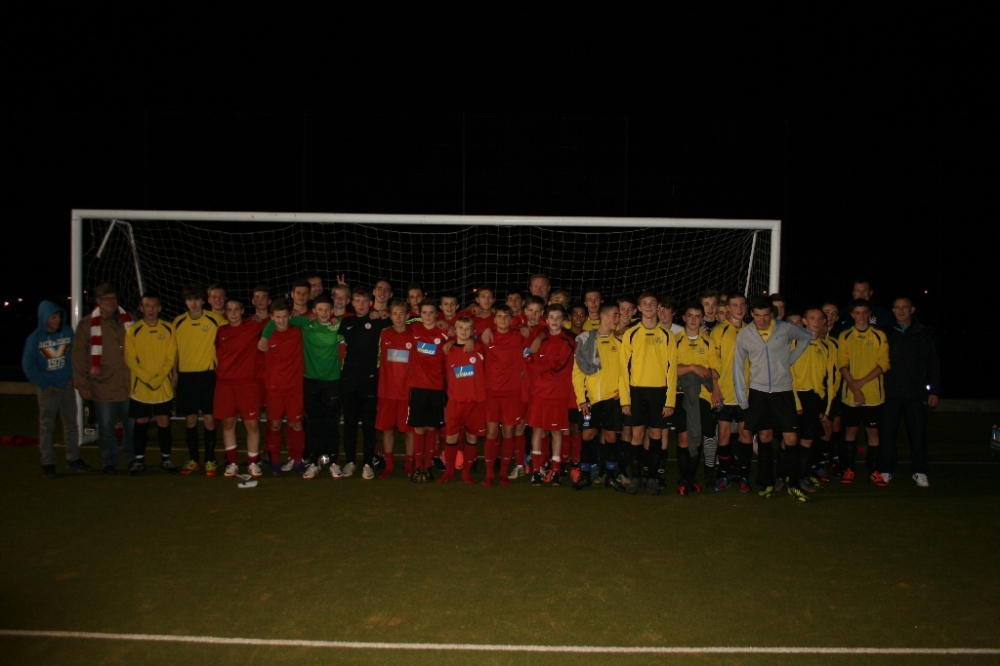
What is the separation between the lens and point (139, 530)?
504 cm

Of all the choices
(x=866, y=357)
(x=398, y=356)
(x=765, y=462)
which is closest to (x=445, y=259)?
(x=398, y=356)

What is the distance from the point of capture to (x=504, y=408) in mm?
6555

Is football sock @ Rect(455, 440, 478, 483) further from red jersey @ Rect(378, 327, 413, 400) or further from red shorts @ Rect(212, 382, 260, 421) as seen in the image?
red shorts @ Rect(212, 382, 260, 421)

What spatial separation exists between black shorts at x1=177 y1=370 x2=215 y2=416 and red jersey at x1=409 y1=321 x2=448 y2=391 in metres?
1.96

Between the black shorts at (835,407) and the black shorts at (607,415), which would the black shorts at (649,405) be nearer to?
the black shorts at (607,415)

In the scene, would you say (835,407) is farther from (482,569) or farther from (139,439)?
(139,439)

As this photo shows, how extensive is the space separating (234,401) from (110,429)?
1221 millimetres

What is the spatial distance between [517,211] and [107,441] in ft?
35.6

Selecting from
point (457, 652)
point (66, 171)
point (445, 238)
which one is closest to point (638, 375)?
point (457, 652)

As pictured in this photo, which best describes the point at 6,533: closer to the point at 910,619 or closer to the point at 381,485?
the point at 381,485

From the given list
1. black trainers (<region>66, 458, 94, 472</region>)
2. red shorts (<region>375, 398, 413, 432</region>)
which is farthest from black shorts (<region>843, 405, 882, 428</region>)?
black trainers (<region>66, 458, 94, 472</region>)

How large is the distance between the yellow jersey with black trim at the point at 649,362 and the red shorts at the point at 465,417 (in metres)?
1.32

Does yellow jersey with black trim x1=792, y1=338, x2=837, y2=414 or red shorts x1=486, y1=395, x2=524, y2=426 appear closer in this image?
yellow jersey with black trim x1=792, y1=338, x2=837, y2=414

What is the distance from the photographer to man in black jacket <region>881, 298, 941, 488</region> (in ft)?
21.9
